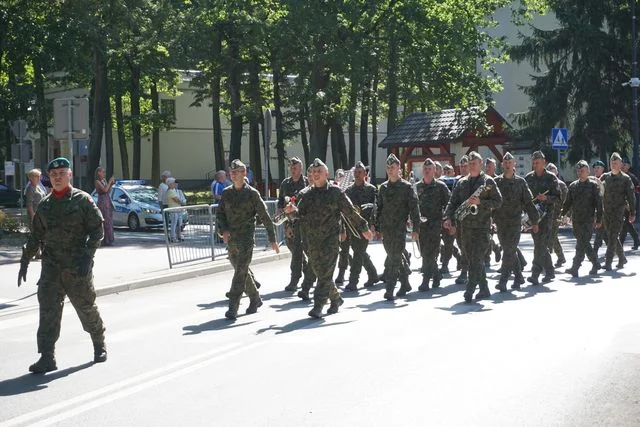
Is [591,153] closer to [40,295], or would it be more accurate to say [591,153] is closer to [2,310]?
[2,310]

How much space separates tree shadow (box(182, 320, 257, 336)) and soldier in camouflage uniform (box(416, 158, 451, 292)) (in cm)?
376

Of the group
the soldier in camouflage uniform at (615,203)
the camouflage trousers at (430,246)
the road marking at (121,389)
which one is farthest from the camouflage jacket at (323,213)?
the soldier in camouflage uniform at (615,203)

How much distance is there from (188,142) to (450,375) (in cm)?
6252

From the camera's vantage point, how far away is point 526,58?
41.0 metres

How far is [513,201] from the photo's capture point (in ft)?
46.9

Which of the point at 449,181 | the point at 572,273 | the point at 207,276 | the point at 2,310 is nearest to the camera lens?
the point at 2,310

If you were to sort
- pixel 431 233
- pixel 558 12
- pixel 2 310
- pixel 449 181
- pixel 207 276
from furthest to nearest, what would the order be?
1. pixel 558 12
2. pixel 449 181
3. pixel 207 276
4. pixel 431 233
5. pixel 2 310

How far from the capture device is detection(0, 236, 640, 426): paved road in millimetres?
6992

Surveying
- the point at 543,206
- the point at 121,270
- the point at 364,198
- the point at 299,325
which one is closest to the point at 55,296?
the point at 299,325

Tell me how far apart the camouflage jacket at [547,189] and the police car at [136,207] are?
674 inches

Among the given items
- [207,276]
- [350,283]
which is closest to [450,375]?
[350,283]

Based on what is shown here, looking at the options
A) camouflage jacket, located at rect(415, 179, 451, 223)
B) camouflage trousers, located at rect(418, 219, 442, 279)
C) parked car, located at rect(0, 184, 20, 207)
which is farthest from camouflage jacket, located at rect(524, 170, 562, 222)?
parked car, located at rect(0, 184, 20, 207)

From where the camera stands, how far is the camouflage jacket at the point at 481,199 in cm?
1324

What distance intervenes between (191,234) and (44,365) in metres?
10.1
